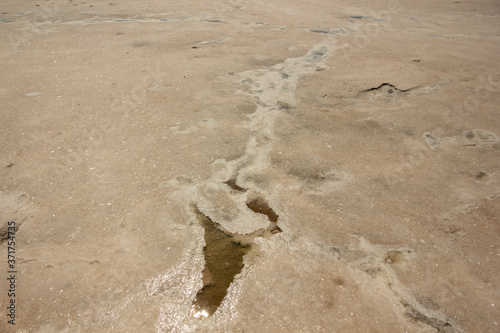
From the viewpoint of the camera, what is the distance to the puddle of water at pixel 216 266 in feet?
6.06

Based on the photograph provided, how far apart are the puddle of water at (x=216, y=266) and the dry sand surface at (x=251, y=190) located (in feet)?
0.03

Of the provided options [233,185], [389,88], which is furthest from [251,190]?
[389,88]

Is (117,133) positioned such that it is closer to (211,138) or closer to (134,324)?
(211,138)

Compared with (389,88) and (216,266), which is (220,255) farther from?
(389,88)

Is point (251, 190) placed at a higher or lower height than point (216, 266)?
higher

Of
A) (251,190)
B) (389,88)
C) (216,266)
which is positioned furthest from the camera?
(389,88)

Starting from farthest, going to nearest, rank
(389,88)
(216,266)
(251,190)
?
(389,88)
(251,190)
(216,266)

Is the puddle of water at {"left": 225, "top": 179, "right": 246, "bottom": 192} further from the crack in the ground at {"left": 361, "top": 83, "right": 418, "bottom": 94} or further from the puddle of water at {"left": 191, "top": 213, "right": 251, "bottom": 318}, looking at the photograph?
the crack in the ground at {"left": 361, "top": 83, "right": 418, "bottom": 94}

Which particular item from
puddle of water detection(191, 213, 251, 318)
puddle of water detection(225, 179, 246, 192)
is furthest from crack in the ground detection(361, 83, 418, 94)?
puddle of water detection(191, 213, 251, 318)

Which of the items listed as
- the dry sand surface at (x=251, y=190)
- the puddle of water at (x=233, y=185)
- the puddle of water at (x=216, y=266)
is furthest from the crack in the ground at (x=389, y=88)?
the puddle of water at (x=216, y=266)

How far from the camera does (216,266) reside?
206 cm

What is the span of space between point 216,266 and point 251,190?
747mm

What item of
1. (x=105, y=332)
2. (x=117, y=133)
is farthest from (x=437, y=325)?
(x=117, y=133)

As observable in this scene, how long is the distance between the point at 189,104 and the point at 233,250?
7.08 ft
